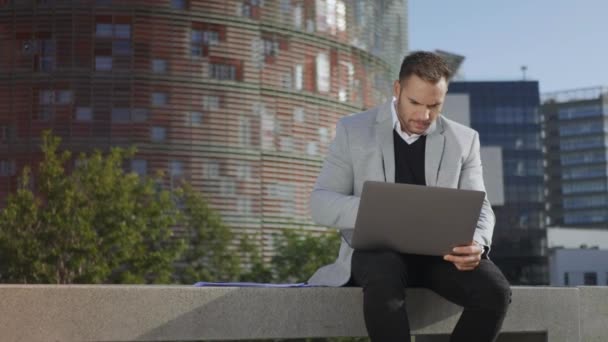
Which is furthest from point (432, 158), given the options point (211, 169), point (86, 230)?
point (211, 169)

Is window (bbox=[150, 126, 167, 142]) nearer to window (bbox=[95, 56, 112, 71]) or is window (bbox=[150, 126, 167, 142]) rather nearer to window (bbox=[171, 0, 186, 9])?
window (bbox=[95, 56, 112, 71])

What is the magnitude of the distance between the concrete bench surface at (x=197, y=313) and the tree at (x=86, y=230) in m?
21.2

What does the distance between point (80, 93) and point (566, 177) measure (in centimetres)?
9712

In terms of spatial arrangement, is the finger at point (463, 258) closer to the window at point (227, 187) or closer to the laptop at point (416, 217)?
the laptop at point (416, 217)

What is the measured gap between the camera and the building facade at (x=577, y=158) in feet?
380

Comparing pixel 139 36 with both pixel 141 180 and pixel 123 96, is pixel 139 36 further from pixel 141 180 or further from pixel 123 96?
pixel 141 180

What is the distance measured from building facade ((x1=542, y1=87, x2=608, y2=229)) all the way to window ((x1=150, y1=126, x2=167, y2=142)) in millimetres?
93329

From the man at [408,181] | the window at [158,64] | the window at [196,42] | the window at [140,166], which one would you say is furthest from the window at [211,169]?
the man at [408,181]

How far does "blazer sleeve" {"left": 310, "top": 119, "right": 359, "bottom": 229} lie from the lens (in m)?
4.23

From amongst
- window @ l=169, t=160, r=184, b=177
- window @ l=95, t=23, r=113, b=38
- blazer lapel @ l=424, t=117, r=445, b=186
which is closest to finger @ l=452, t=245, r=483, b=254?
blazer lapel @ l=424, t=117, r=445, b=186

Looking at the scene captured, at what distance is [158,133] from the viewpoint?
107ft

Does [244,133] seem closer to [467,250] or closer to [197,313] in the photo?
[197,313]

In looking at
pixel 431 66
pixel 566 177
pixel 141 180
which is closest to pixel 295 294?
pixel 431 66

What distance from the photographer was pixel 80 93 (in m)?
32.7
